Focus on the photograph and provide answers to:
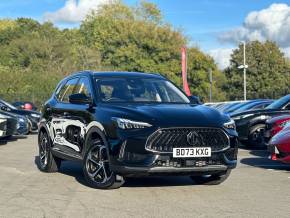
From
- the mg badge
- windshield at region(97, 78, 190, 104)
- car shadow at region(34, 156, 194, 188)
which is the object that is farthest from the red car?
the mg badge

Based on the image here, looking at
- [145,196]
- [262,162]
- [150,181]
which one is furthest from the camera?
[262,162]

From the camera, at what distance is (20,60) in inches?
2648

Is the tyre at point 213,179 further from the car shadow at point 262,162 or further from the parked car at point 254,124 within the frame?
the parked car at point 254,124

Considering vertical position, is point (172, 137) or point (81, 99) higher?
point (81, 99)

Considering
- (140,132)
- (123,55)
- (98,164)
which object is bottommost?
(98,164)

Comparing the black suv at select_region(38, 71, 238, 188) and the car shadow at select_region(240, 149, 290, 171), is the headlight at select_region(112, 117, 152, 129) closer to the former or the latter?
the black suv at select_region(38, 71, 238, 188)

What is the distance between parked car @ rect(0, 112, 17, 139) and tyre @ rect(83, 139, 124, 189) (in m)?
8.47

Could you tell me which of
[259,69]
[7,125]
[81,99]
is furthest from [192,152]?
[259,69]

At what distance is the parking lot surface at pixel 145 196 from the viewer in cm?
648

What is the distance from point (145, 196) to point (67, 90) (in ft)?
10.4

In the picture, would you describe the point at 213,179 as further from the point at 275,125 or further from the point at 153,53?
the point at 153,53

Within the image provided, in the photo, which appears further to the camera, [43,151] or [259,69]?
[259,69]

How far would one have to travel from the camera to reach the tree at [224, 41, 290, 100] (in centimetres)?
6900

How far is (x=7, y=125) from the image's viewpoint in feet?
54.2
